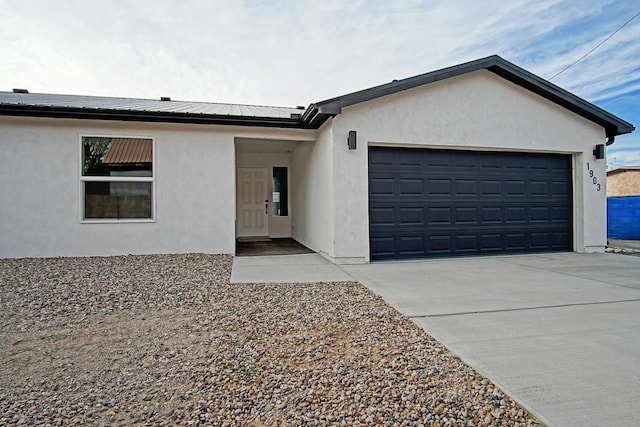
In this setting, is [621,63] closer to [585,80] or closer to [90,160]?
[585,80]

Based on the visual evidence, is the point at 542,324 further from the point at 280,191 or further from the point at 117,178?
the point at 280,191

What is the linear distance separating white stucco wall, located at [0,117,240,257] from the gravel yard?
9.16 feet

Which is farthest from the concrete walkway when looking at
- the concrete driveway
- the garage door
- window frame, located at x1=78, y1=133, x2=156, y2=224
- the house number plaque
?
window frame, located at x1=78, y1=133, x2=156, y2=224

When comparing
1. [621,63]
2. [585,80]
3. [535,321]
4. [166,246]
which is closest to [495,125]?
[535,321]

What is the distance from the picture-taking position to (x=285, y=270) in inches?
252

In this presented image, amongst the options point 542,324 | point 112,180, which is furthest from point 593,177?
point 112,180

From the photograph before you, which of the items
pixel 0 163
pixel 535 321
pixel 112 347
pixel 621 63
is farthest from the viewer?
pixel 621 63

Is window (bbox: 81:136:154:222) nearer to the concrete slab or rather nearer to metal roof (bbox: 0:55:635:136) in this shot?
metal roof (bbox: 0:55:635:136)

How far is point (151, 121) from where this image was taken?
24.3 feet

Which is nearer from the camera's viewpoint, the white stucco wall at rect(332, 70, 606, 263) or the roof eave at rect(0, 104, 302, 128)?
the roof eave at rect(0, 104, 302, 128)

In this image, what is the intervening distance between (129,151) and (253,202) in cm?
489

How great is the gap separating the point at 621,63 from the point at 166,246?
1694 cm

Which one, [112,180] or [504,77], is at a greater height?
[504,77]

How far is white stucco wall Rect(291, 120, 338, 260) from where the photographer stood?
288 inches
